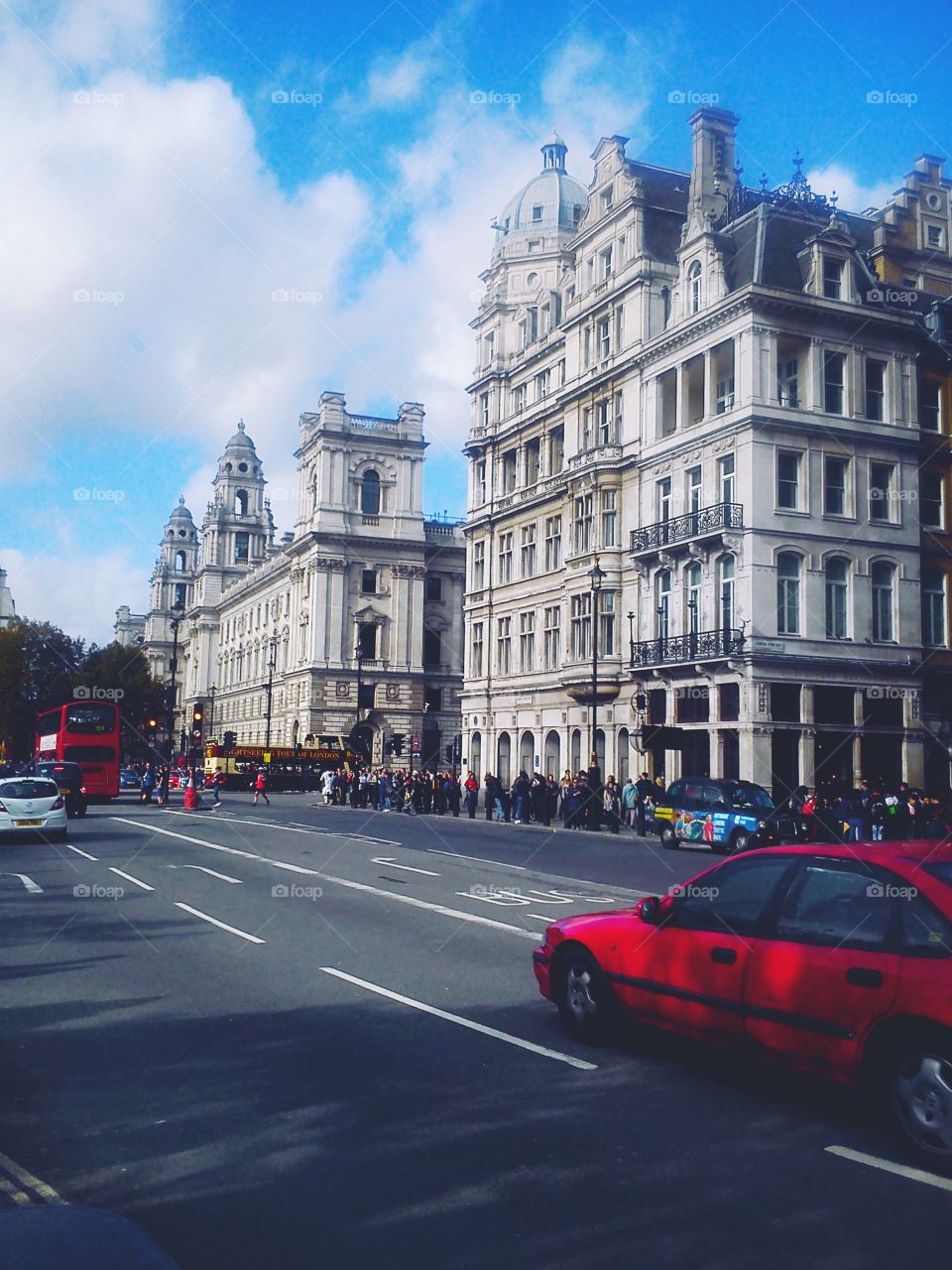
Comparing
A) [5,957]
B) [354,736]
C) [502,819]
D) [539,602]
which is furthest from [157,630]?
[5,957]

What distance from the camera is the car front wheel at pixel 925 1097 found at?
18.3ft

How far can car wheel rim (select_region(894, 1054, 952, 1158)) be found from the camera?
5586 mm

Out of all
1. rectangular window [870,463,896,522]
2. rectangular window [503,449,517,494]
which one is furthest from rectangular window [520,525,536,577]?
rectangular window [870,463,896,522]

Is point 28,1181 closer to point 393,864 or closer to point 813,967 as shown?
point 813,967

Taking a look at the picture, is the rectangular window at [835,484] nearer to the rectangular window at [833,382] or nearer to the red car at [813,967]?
the rectangular window at [833,382]

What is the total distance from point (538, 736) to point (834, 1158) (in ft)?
147

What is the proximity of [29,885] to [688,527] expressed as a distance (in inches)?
1104

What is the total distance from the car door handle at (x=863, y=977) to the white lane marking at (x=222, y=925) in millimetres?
7326

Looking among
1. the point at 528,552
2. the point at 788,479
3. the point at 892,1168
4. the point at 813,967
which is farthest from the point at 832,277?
the point at 892,1168

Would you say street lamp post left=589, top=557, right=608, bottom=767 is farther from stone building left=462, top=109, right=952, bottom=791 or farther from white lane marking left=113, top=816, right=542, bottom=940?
white lane marking left=113, top=816, right=542, bottom=940

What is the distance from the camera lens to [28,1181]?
5.33 metres

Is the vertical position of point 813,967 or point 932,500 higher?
point 932,500

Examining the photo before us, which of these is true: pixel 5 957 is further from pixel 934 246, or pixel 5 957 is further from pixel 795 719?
pixel 934 246

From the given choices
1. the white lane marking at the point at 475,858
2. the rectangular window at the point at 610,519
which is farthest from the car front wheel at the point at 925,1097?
the rectangular window at the point at 610,519
